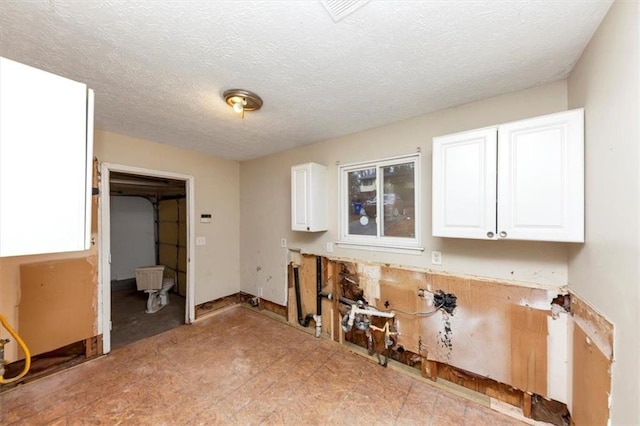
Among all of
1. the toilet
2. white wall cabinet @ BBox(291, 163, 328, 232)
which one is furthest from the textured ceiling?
the toilet

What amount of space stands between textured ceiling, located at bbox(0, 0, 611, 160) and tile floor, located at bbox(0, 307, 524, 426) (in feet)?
7.91

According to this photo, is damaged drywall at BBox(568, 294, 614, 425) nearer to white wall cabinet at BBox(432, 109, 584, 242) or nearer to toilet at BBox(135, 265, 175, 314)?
white wall cabinet at BBox(432, 109, 584, 242)

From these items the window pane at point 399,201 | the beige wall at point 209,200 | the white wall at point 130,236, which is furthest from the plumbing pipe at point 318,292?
the white wall at point 130,236

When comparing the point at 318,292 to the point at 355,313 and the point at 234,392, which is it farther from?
the point at 234,392

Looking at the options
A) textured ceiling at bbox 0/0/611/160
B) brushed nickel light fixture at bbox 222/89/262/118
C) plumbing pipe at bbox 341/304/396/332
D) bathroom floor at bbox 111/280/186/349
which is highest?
textured ceiling at bbox 0/0/611/160

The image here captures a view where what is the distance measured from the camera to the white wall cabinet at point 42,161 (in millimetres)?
778

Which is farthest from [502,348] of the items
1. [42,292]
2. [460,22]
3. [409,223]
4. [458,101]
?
[42,292]

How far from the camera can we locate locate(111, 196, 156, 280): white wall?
17.4 feet

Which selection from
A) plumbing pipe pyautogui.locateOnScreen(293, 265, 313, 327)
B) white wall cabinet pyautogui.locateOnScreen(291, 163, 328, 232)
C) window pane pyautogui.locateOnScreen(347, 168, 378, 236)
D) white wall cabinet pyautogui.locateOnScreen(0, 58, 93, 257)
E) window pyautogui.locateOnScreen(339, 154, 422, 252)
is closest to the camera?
white wall cabinet pyautogui.locateOnScreen(0, 58, 93, 257)

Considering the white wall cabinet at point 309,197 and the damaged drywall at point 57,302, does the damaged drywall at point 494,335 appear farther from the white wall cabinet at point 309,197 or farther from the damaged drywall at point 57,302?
the damaged drywall at point 57,302

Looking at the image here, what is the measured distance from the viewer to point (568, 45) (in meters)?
1.28

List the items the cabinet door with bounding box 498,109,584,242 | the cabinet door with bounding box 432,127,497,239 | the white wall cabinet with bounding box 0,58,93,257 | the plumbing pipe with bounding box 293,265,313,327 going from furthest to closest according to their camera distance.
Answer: the plumbing pipe with bounding box 293,265,313,327 → the cabinet door with bounding box 432,127,497,239 → the cabinet door with bounding box 498,109,584,242 → the white wall cabinet with bounding box 0,58,93,257

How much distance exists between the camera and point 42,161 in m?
0.83

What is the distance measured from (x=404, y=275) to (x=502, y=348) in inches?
34.0
